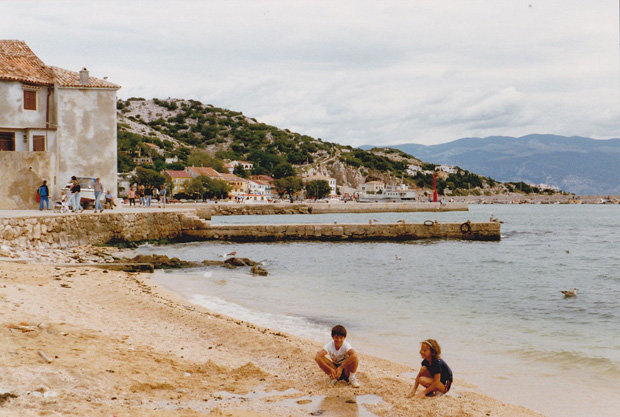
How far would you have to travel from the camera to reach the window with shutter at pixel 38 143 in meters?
31.3

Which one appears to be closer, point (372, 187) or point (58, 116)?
point (58, 116)

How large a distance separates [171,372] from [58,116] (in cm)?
2909

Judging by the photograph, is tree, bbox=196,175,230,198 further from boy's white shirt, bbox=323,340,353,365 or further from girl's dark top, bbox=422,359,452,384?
girl's dark top, bbox=422,359,452,384

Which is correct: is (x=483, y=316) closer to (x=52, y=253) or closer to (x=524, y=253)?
(x=52, y=253)

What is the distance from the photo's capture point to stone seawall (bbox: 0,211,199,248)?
1967 cm

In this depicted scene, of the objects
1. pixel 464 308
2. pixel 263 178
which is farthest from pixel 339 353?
pixel 263 178

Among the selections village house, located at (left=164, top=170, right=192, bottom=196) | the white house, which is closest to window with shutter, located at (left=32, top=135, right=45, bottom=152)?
village house, located at (left=164, top=170, right=192, bottom=196)

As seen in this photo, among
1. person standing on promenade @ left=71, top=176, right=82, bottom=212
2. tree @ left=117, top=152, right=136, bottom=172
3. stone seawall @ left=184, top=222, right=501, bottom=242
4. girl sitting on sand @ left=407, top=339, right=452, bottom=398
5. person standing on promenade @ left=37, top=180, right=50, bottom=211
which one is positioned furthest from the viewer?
tree @ left=117, top=152, right=136, bottom=172

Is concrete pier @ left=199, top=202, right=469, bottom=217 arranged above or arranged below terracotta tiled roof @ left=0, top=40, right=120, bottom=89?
below

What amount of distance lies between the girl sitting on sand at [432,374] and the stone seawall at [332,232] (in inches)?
1071

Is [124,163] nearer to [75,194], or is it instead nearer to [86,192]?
[86,192]

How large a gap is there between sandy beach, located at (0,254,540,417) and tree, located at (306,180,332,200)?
435 ft

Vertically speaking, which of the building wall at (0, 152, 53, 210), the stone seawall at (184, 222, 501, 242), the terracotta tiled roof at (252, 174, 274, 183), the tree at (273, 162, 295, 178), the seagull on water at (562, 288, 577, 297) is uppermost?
the tree at (273, 162, 295, 178)

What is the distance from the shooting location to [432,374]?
651 cm
